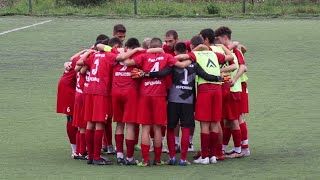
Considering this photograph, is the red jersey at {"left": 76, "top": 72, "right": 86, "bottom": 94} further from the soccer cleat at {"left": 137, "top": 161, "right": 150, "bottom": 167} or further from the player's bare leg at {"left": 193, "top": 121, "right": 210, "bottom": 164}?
the player's bare leg at {"left": 193, "top": 121, "right": 210, "bottom": 164}

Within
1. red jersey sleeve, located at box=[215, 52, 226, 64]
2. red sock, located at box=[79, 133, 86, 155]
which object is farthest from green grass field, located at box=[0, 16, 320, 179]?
red jersey sleeve, located at box=[215, 52, 226, 64]

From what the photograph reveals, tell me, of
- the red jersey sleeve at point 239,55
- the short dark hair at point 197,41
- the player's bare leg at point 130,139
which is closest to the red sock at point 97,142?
the player's bare leg at point 130,139

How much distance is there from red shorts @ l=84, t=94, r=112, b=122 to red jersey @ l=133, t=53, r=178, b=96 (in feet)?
1.81

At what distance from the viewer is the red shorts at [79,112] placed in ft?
44.2

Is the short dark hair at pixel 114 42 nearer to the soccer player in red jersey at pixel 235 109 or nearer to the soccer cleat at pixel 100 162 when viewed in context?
the soccer player in red jersey at pixel 235 109

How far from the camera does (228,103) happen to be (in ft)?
44.6

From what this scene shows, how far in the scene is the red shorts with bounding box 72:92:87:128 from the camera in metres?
13.5

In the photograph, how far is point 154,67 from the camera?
1298cm

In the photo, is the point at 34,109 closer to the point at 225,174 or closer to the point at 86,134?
the point at 86,134

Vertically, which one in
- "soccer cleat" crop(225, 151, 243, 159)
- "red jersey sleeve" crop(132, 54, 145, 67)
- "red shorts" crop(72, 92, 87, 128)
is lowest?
"soccer cleat" crop(225, 151, 243, 159)

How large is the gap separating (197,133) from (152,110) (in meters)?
3.06

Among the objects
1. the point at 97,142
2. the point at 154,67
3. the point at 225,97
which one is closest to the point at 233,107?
the point at 225,97

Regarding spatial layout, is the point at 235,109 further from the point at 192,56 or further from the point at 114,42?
the point at 114,42

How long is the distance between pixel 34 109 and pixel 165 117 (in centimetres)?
572
